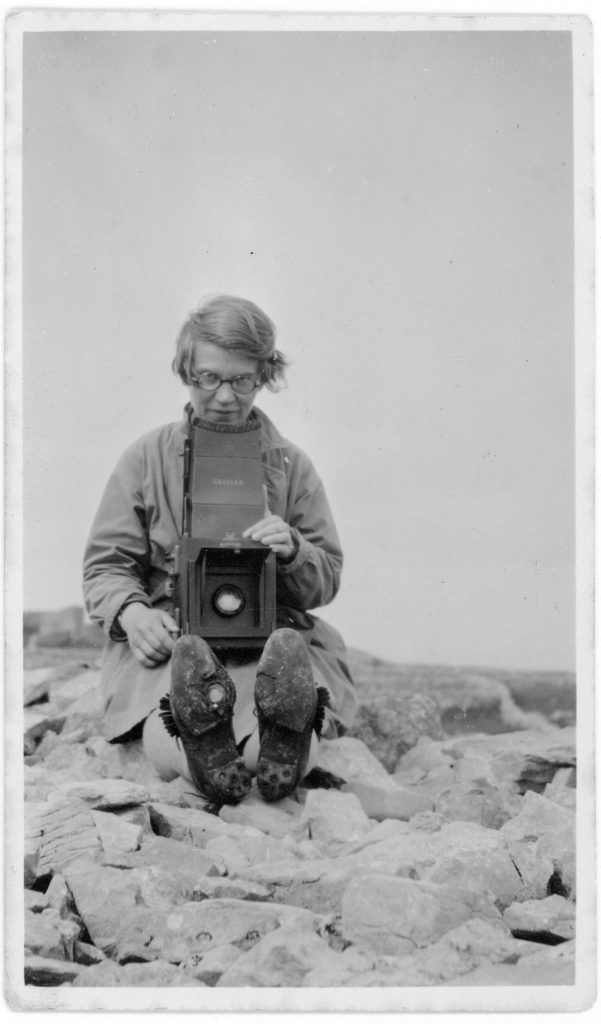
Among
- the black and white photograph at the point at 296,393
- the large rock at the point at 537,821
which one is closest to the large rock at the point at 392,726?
the black and white photograph at the point at 296,393

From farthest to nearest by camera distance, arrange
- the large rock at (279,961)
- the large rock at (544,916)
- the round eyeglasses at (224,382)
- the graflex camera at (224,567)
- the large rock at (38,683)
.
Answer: the large rock at (38,683), the round eyeglasses at (224,382), the graflex camera at (224,567), the large rock at (544,916), the large rock at (279,961)

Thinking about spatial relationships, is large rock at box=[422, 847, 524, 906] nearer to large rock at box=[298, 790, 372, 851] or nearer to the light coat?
large rock at box=[298, 790, 372, 851]

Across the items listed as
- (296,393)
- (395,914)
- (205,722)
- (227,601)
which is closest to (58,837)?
(205,722)

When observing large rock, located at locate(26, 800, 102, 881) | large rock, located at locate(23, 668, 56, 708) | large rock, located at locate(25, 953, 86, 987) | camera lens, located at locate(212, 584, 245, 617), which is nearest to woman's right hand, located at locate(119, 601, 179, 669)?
camera lens, located at locate(212, 584, 245, 617)

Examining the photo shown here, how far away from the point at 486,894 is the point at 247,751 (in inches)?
24.4

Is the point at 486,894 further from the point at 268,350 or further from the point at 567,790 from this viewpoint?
the point at 268,350

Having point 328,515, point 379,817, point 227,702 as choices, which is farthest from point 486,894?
point 328,515

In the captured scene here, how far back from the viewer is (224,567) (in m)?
3.08

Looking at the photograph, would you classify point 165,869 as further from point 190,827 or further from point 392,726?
point 392,726

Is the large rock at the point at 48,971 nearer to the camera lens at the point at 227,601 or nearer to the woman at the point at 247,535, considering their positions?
the woman at the point at 247,535

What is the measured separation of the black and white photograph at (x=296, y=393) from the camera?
3061mm

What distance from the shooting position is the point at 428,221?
320 centimetres

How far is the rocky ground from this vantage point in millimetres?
2631

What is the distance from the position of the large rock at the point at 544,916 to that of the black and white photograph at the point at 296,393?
0.12 m
